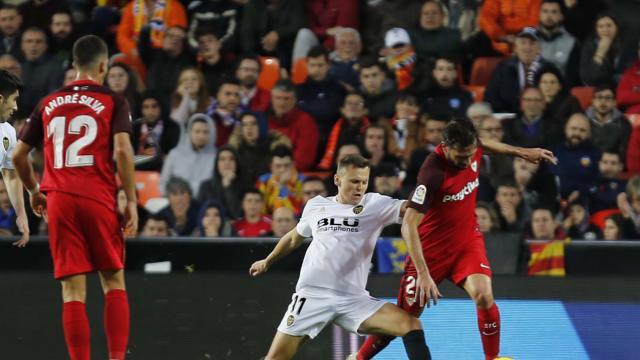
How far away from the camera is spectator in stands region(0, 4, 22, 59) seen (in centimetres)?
1158

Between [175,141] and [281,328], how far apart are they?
4.94 m

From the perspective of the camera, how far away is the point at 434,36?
11.0 metres

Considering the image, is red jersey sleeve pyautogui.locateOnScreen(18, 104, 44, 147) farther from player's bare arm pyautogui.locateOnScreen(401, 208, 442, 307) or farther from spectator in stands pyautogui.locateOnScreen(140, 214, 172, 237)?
spectator in stands pyautogui.locateOnScreen(140, 214, 172, 237)

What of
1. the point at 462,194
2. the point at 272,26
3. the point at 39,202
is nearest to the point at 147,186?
→ the point at 272,26

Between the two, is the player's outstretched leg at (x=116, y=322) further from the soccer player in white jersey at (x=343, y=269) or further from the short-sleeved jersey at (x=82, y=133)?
the soccer player in white jersey at (x=343, y=269)

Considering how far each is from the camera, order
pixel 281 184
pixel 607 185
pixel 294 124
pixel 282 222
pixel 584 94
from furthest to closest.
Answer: pixel 584 94 → pixel 294 124 → pixel 281 184 → pixel 607 185 → pixel 282 222

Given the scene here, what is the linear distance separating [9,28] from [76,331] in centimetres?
670

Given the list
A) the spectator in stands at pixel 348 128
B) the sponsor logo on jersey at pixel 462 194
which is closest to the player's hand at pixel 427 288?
the sponsor logo on jersey at pixel 462 194

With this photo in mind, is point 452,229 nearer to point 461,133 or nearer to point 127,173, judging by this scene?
point 461,133

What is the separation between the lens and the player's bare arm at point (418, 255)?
18.6 ft

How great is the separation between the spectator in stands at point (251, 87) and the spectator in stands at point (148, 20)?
3.25ft

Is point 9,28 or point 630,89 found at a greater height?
point 9,28

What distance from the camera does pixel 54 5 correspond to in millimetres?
11828

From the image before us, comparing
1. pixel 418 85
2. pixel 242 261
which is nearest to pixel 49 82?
pixel 418 85
